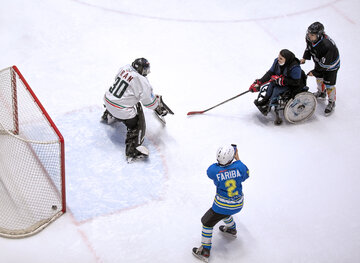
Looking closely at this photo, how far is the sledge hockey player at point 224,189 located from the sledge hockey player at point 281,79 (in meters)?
1.46

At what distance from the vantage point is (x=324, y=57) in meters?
4.91

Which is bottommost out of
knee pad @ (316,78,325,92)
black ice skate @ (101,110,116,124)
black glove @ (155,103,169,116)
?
black ice skate @ (101,110,116,124)

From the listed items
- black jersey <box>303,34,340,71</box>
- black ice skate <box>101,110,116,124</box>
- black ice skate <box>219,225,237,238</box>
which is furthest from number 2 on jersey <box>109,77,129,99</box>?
black jersey <box>303,34,340,71</box>

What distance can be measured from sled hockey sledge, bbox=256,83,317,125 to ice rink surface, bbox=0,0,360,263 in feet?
0.45

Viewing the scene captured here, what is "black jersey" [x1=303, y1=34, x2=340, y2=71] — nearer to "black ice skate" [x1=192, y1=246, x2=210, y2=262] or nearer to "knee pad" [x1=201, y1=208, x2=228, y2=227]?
"knee pad" [x1=201, y1=208, x2=228, y2=227]

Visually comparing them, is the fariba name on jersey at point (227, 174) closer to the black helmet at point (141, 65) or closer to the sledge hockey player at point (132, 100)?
the sledge hockey player at point (132, 100)

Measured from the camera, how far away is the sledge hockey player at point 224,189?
3458mm

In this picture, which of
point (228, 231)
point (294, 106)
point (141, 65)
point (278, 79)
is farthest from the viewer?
point (294, 106)

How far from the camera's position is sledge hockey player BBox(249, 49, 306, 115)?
4610 millimetres

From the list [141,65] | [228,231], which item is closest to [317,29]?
[141,65]

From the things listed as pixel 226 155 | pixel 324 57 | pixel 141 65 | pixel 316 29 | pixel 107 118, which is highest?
pixel 316 29

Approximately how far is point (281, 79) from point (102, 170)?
207 cm

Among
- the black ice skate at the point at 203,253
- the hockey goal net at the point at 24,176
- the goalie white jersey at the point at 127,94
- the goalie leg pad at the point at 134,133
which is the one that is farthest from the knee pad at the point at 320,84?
the hockey goal net at the point at 24,176

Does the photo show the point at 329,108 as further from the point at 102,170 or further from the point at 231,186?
the point at 102,170
